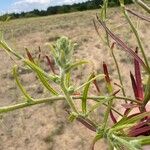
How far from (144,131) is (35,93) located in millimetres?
2219

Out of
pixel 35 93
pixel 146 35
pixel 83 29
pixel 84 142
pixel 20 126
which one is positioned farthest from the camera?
pixel 83 29

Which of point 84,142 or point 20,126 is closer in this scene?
point 84,142

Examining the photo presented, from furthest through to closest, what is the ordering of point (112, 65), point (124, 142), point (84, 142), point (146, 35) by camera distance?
point (146, 35), point (112, 65), point (84, 142), point (124, 142)

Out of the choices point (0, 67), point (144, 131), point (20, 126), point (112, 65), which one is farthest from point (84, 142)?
point (144, 131)

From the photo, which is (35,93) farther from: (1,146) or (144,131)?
(144,131)

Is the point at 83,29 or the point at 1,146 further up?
the point at 83,29

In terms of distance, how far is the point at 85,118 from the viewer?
432 millimetres

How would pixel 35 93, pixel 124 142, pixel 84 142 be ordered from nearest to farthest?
Result: pixel 124 142 → pixel 84 142 → pixel 35 93

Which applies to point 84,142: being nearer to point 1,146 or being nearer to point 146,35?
point 1,146

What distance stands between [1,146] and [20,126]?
168mm

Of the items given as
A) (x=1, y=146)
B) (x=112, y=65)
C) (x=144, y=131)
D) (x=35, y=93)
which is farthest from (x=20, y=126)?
(x=144, y=131)

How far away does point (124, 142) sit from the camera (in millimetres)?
379

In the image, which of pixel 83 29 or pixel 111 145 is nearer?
pixel 111 145

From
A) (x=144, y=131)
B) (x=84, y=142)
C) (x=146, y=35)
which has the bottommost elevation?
(x=84, y=142)
